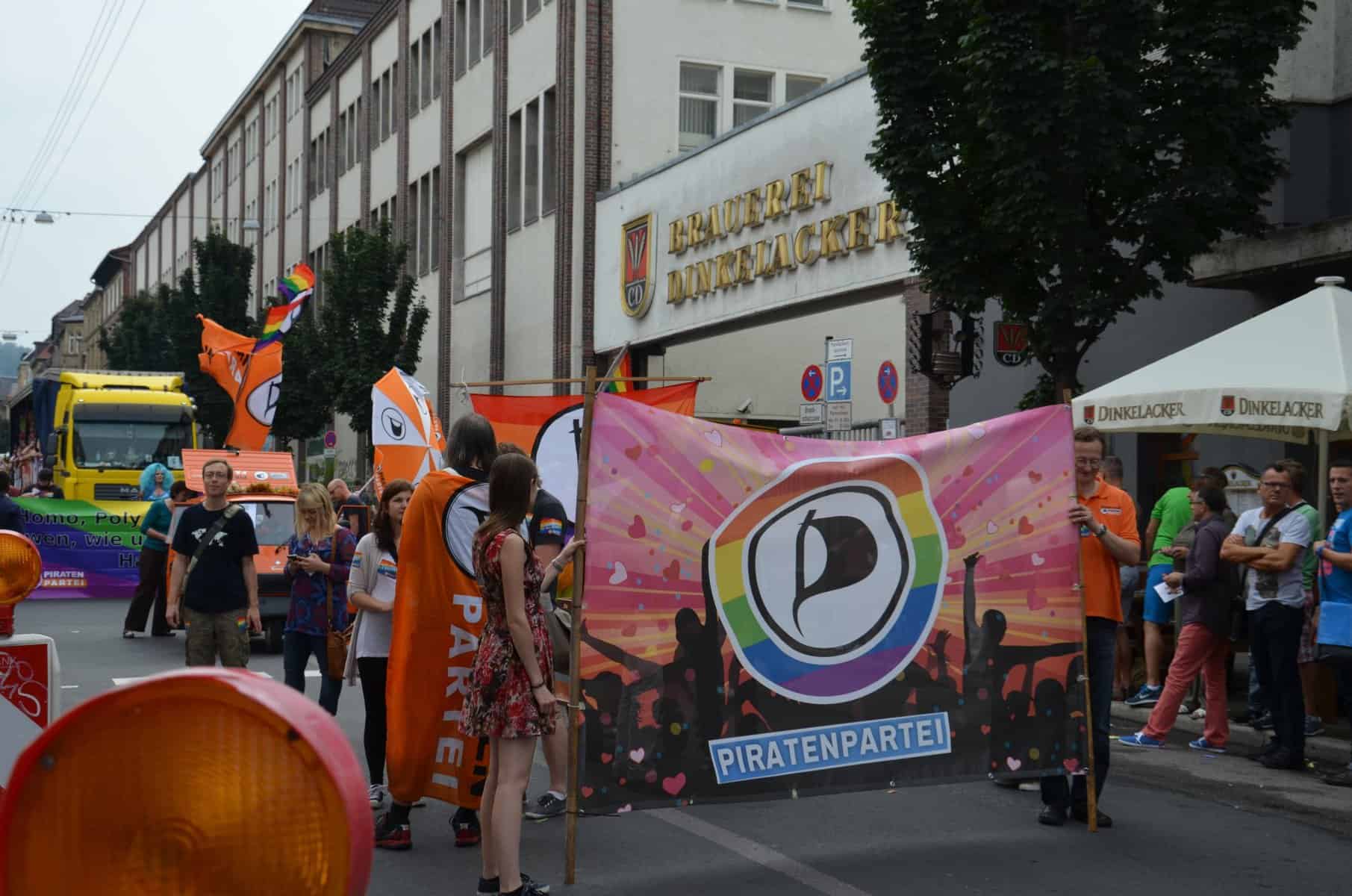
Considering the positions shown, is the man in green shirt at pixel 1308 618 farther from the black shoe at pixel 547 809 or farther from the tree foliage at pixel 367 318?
the tree foliage at pixel 367 318

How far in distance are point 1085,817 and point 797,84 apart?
25779mm

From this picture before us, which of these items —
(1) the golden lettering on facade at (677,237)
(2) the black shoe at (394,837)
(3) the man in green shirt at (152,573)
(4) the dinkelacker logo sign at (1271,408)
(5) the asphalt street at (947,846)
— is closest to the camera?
(5) the asphalt street at (947,846)

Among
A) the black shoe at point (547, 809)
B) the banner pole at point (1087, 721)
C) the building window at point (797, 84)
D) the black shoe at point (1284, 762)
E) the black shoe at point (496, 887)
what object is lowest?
the black shoe at point (1284, 762)

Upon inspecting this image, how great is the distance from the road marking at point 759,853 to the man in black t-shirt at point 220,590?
270 centimetres

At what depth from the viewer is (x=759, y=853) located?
7.21 metres

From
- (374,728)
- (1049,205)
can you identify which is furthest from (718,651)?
(1049,205)

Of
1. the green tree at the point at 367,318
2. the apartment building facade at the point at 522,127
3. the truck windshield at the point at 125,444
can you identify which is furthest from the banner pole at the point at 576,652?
the green tree at the point at 367,318

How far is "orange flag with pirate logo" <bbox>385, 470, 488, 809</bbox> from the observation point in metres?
7.08

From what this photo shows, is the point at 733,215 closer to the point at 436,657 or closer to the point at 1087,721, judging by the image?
the point at 1087,721

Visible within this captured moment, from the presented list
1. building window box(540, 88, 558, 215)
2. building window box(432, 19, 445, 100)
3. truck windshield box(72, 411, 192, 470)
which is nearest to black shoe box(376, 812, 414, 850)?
truck windshield box(72, 411, 192, 470)

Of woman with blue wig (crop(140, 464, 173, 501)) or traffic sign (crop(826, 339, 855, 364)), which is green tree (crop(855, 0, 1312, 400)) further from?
woman with blue wig (crop(140, 464, 173, 501))

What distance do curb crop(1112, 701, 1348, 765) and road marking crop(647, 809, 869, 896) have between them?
460cm

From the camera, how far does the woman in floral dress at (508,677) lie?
594 centimetres

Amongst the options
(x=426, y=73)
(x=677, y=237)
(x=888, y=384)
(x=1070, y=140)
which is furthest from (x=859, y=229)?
(x=426, y=73)
